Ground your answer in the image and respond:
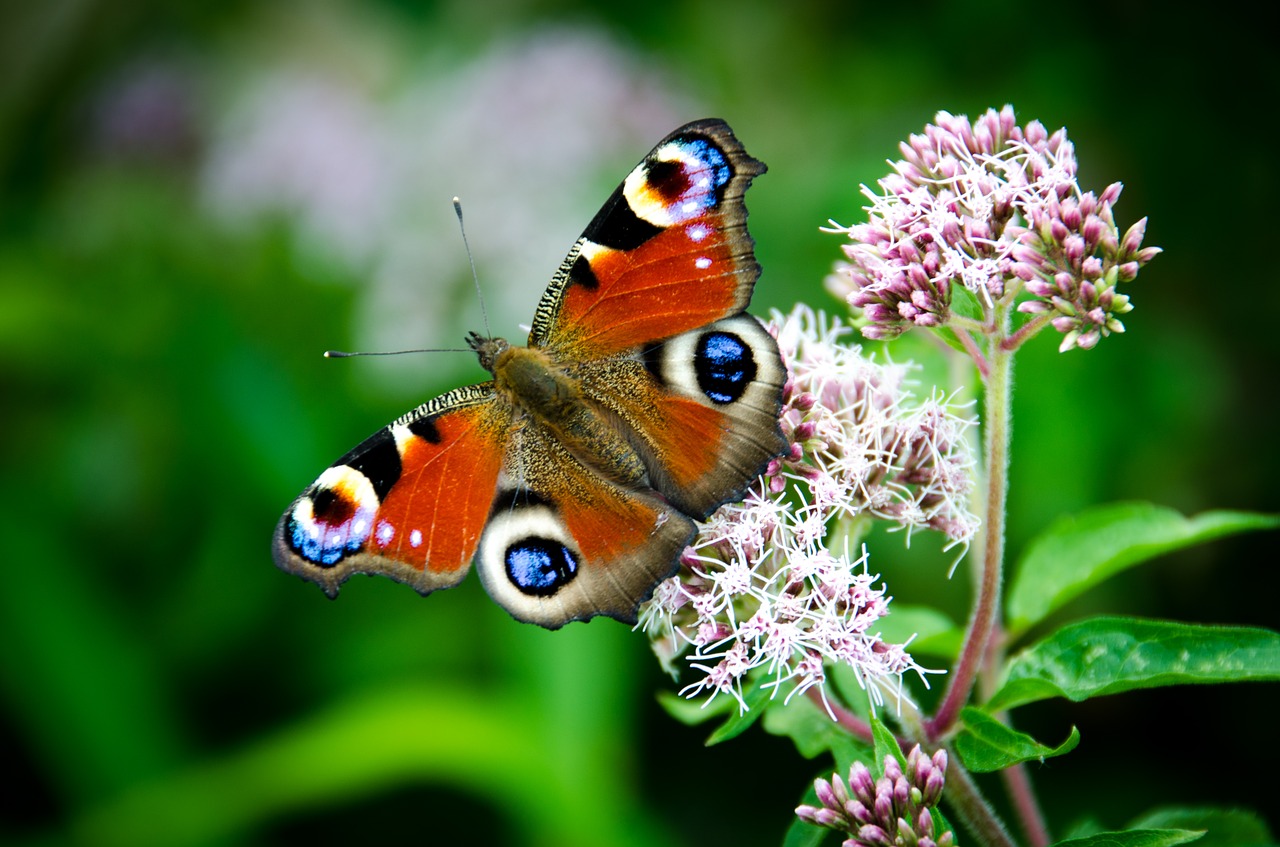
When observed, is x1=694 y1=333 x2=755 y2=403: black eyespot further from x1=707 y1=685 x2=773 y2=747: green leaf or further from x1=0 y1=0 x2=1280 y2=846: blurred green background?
x1=0 y1=0 x2=1280 y2=846: blurred green background

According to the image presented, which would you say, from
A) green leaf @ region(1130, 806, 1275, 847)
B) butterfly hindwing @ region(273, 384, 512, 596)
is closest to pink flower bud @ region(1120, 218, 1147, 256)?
green leaf @ region(1130, 806, 1275, 847)

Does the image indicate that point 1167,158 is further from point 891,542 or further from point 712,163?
point 712,163

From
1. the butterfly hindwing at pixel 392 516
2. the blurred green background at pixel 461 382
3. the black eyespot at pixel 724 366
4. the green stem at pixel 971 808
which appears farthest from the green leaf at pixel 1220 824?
the blurred green background at pixel 461 382

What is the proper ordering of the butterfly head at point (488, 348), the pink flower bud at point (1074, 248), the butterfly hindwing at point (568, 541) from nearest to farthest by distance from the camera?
the pink flower bud at point (1074, 248) → the butterfly hindwing at point (568, 541) → the butterfly head at point (488, 348)

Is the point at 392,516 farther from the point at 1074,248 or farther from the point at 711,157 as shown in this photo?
the point at 1074,248

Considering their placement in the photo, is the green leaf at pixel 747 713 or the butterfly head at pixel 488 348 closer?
the green leaf at pixel 747 713

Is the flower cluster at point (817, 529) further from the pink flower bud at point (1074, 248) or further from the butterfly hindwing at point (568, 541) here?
the pink flower bud at point (1074, 248)

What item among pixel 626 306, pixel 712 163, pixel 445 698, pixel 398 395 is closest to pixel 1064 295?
pixel 712 163
